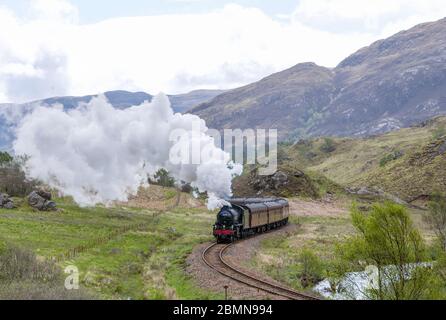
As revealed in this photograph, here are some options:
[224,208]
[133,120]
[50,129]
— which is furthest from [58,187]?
[224,208]

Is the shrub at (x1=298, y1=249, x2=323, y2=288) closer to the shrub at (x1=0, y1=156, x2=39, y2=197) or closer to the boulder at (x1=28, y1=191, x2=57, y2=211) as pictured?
the boulder at (x1=28, y1=191, x2=57, y2=211)

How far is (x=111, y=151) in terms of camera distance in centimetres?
7062

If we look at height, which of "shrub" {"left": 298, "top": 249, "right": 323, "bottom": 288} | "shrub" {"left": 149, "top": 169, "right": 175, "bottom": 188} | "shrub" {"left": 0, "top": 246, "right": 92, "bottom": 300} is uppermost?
"shrub" {"left": 0, "top": 246, "right": 92, "bottom": 300}

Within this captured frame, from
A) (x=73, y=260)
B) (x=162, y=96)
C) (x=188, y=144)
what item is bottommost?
(x=73, y=260)

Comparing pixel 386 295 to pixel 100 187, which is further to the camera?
pixel 100 187

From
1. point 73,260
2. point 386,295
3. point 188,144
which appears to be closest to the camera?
point 386,295

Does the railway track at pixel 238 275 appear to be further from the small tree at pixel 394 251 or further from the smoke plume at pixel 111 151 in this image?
the smoke plume at pixel 111 151

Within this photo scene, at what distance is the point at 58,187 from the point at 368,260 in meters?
73.3

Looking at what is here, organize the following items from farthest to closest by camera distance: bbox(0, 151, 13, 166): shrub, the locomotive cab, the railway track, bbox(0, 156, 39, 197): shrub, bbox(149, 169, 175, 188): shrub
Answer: bbox(149, 169, 175, 188): shrub < bbox(0, 151, 13, 166): shrub < bbox(0, 156, 39, 197): shrub < the locomotive cab < the railway track

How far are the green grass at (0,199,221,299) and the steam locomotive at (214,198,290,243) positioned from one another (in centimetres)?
351

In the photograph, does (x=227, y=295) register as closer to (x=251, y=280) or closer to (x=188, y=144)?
(x=251, y=280)

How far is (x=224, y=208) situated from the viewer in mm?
47875

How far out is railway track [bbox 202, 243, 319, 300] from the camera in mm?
25369

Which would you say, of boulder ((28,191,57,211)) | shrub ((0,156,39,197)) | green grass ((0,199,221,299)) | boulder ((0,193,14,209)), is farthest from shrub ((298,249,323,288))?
shrub ((0,156,39,197))
